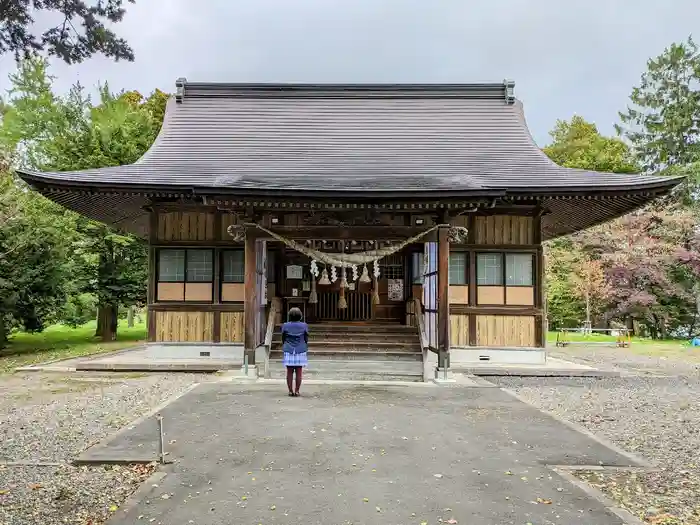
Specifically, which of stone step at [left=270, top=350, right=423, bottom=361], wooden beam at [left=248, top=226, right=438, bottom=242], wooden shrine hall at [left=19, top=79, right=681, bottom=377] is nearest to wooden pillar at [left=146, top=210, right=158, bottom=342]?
wooden shrine hall at [left=19, top=79, right=681, bottom=377]

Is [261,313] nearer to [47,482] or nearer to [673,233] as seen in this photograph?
[47,482]

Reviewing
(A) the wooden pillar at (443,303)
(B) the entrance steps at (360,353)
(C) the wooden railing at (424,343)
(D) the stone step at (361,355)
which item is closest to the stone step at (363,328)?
(B) the entrance steps at (360,353)

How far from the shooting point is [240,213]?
442 inches

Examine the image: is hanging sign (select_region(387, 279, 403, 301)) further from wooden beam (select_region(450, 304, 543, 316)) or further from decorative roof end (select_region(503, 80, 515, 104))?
decorative roof end (select_region(503, 80, 515, 104))

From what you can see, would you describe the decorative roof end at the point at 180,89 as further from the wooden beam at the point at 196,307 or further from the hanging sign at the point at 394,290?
the hanging sign at the point at 394,290

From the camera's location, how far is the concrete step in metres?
11.2

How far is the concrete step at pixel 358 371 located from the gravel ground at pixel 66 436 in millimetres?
2026

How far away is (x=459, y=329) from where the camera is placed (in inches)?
511

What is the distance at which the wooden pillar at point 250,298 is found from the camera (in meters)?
11.0

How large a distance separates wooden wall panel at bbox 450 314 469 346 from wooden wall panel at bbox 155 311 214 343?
6023mm

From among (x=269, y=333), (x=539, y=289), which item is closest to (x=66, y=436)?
(x=269, y=333)

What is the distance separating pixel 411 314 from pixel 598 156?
2370cm

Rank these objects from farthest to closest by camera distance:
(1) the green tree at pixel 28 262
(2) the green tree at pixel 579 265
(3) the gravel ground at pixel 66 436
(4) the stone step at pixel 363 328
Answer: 1. (2) the green tree at pixel 579 265
2. (1) the green tree at pixel 28 262
3. (4) the stone step at pixel 363 328
4. (3) the gravel ground at pixel 66 436

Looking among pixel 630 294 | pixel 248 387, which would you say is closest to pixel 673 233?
pixel 630 294
